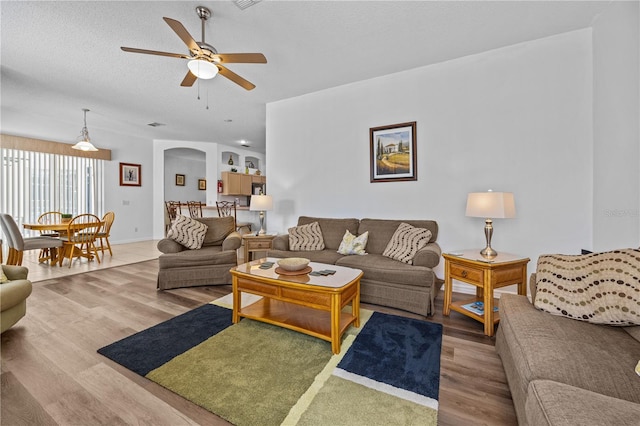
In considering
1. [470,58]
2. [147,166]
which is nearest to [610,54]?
[470,58]

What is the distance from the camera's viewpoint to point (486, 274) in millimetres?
2100

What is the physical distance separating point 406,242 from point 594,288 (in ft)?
5.06

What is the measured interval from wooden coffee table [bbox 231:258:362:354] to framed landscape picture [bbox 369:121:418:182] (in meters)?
1.72

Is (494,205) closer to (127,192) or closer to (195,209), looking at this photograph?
(195,209)

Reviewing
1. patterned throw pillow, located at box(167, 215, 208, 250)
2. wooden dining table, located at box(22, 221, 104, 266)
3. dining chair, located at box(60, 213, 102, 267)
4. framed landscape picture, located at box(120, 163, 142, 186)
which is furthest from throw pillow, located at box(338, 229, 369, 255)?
framed landscape picture, located at box(120, 163, 142, 186)

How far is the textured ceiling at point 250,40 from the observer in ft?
7.46

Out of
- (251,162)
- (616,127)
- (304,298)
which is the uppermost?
(251,162)

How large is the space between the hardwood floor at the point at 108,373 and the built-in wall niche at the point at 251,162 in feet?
21.3

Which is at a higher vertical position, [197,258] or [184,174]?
[184,174]

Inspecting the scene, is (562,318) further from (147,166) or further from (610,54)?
(147,166)

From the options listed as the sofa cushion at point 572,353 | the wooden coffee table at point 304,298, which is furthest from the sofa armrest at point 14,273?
the sofa cushion at point 572,353

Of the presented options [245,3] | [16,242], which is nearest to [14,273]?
[16,242]

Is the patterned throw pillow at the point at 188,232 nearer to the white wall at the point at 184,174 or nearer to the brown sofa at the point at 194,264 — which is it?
the brown sofa at the point at 194,264

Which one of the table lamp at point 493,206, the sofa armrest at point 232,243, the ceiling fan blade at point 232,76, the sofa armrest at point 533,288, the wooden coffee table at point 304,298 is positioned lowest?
the wooden coffee table at point 304,298
